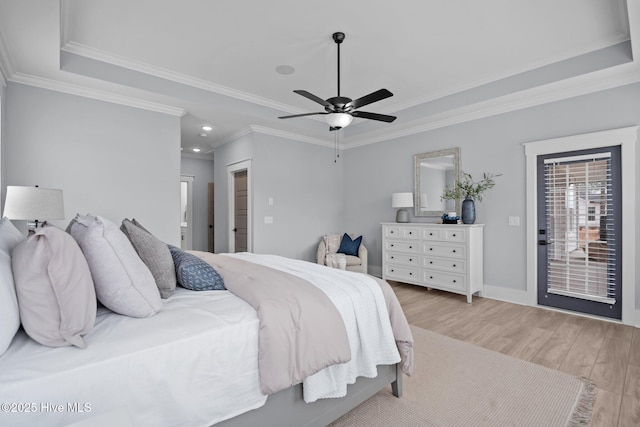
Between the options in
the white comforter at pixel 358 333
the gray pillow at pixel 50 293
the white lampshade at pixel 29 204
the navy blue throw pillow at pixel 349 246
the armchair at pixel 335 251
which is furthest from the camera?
the navy blue throw pillow at pixel 349 246

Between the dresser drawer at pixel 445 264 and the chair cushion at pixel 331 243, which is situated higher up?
the chair cushion at pixel 331 243

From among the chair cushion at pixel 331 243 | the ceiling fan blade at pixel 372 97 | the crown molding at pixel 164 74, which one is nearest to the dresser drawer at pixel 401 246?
the chair cushion at pixel 331 243

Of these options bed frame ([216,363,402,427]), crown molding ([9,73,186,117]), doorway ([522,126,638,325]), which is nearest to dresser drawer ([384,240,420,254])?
doorway ([522,126,638,325])

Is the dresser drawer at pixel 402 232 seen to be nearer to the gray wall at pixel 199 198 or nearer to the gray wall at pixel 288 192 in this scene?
the gray wall at pixel 288 192

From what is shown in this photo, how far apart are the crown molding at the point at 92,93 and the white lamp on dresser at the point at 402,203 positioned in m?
3.39

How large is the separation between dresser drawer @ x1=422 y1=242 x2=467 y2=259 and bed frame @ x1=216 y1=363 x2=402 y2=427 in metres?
2.60

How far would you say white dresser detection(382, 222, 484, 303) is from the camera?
→ 4109mm

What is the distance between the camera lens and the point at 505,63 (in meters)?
3.58

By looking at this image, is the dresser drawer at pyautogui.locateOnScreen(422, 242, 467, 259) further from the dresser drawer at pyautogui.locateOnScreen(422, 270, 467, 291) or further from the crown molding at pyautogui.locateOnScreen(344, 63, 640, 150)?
the crown molding at pyautogui.locateOnScreen(344, 63, 640, 150)

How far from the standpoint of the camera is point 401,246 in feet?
15.9

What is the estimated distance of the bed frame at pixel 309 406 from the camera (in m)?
1.39

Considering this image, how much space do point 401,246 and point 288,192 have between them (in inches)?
83.3

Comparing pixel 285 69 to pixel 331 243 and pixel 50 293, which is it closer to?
pixel 331 243

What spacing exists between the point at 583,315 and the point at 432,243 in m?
1.81
